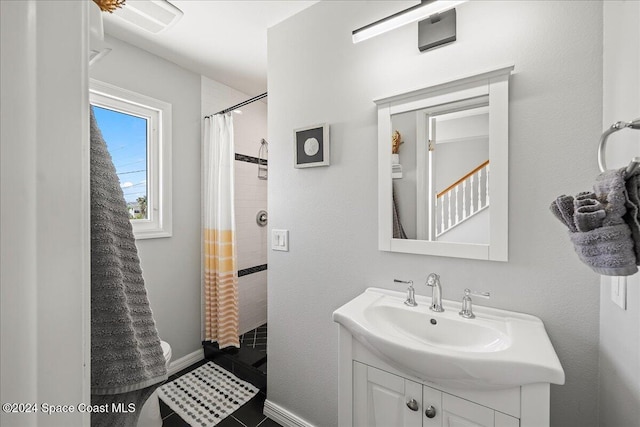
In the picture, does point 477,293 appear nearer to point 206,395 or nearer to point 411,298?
point 411,298

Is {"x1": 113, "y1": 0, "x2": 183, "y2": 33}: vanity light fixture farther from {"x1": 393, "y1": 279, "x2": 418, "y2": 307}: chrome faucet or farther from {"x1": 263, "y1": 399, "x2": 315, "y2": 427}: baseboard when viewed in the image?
{"x1": 263, "y1": 399, "x2": 315, "y2": 427}: baseboard

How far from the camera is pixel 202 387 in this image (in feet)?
6.64

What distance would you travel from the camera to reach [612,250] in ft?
1.69

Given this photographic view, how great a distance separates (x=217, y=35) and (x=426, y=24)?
1.39 metres

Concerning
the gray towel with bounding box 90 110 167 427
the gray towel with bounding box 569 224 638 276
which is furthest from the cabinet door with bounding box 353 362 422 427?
the gray towel with bounding box 90 110 167 427

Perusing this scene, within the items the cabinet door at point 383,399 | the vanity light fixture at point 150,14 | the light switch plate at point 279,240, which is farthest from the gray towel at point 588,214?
the vanity light fixture at point 150,14

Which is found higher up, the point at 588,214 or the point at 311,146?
the point at 311,146

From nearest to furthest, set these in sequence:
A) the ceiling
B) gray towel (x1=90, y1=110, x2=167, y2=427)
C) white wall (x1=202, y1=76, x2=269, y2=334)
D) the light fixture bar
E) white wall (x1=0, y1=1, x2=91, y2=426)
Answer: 1. white wall (x1=0, y1=1, x2=91, y2=426)
2. gray towel (x1=90, y1=110, x2=167, y2=427)
3. the light fixture bar
4. the ceiling
5. white wall (x1=202, y1=76, x2=269, y2=334)

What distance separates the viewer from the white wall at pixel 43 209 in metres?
0.26

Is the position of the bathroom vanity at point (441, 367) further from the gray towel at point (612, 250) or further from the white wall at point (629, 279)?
the gray towel at point (612, 250)

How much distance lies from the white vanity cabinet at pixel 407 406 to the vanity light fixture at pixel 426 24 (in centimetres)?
138

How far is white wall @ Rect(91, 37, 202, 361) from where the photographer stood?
6.73 ft

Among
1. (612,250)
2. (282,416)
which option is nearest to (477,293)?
(612,250)

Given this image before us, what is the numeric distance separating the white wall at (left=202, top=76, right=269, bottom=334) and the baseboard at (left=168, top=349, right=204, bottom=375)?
42 centimetres
